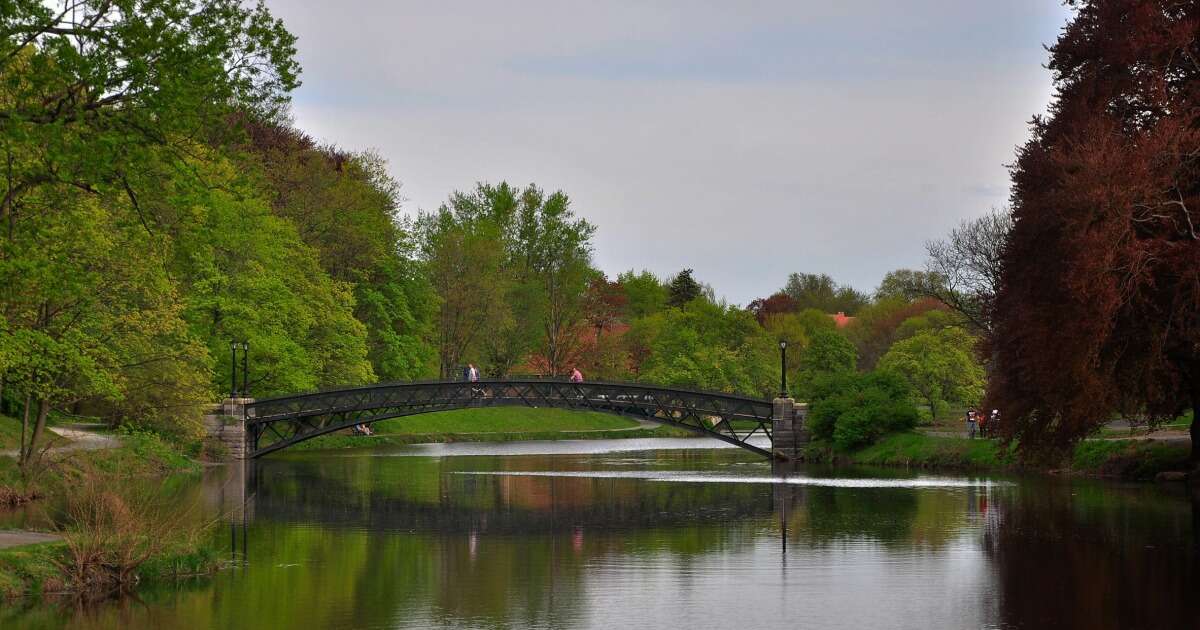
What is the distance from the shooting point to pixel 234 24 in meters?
22.0

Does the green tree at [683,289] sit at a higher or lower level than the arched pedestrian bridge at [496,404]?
higher

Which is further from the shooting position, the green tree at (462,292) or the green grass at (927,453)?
the green tree at (462,292)

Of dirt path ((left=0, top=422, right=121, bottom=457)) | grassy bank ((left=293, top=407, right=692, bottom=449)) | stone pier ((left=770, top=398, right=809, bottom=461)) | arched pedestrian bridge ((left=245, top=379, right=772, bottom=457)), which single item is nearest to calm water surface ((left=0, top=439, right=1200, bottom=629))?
dirt path ((left=0, top=422, right=121, bottom=457))

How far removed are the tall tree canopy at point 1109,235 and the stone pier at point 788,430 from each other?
16910 mm

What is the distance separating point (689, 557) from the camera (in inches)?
940

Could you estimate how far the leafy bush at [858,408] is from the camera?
51.1m

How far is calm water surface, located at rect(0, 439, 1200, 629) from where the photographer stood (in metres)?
17.7

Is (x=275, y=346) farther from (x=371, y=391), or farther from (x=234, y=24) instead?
(x=234, y=24)

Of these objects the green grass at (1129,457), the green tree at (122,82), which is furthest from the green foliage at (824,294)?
the green tree at (122,82)

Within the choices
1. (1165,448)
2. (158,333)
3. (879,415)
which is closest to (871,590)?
(1165,448)

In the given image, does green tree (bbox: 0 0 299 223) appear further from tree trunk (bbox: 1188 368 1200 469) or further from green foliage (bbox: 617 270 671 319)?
green foliage (bbox: 617 270 671 319)

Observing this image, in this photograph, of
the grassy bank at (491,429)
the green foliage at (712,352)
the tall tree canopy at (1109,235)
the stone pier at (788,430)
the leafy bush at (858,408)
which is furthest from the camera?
the green foliage at (712,352)

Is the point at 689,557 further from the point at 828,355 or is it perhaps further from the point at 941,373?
the point at 828,355

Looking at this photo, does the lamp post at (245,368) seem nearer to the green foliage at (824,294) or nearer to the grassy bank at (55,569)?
the grassy bank at (55,569)
